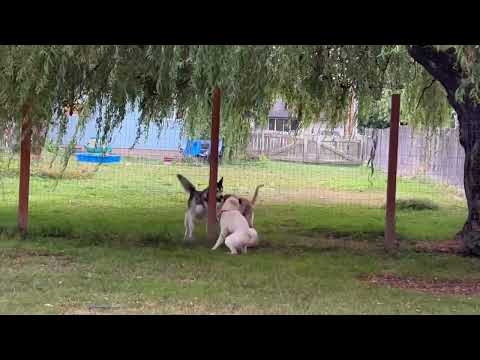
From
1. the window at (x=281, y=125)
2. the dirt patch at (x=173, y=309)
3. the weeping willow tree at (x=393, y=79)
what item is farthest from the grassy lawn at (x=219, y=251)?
the weeping willow tree at (x=393, y=79)

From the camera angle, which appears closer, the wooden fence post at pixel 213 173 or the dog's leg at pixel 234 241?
the dog's leg at pixel 234 241

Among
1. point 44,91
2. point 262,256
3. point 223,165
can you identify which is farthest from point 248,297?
point 223,165

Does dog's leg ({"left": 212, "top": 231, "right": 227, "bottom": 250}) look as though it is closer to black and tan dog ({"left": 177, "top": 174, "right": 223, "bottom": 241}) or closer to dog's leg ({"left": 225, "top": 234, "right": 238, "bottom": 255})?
dog's leg ({"left": 225, "top": 234, "right": 238, "bottom": 255})

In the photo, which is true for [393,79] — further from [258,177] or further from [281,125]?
[281,125]

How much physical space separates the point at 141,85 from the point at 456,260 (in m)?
5.68

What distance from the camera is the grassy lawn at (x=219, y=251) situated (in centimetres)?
719

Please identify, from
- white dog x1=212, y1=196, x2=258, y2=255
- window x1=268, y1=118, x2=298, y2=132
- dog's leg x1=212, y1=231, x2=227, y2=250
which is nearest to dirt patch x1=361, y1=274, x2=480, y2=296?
white dog x1=212, y1=196, x2=258, y2=255

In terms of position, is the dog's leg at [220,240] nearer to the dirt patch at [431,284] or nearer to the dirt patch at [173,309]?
the dirt patch at [431,284]

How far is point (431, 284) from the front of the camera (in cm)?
848

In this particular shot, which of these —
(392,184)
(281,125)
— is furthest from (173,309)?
(281,125)

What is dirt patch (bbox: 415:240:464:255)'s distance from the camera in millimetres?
10677

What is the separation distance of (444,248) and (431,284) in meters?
2.76

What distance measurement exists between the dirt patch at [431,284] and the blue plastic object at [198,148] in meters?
5.57

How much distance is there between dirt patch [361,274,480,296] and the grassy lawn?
25cm
